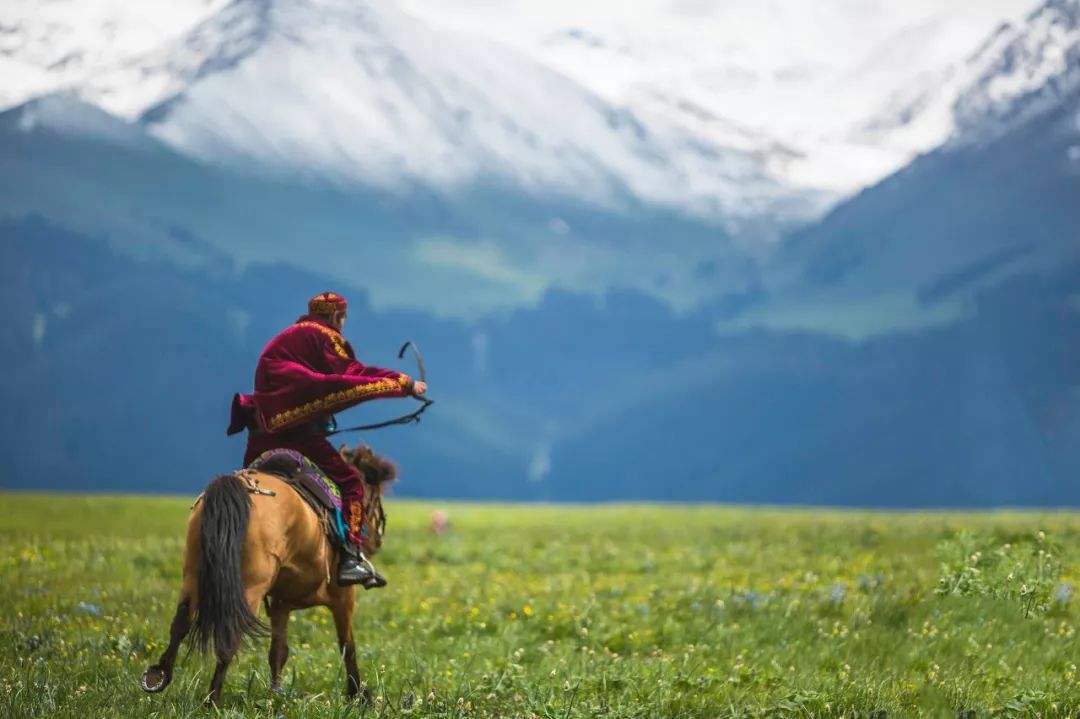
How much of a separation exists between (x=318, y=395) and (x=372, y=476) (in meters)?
1.41

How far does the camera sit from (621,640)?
11.8 m

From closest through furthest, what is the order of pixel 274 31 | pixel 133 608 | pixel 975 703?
pixel 975 703 < pixel 133 608 < pixel 274 31

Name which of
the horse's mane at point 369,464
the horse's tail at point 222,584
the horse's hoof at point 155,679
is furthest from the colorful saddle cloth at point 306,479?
the horse's hoof at point 155,679

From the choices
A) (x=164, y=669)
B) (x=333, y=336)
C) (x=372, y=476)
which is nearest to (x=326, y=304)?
(x=333, y=336)

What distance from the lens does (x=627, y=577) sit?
17938 millimetres

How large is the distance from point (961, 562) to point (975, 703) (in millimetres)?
2267

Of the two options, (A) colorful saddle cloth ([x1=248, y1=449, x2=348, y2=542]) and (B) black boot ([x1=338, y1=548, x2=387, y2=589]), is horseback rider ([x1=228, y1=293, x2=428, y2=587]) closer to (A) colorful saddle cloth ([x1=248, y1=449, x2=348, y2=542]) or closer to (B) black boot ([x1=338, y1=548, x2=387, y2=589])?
(B) black boot ([x1=338, y1=548, x2=387, y2=589])

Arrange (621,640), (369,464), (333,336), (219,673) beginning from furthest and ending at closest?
(621,640) < (369,464) < (333,336) < (219,673)

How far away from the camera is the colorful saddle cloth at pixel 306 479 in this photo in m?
9.47

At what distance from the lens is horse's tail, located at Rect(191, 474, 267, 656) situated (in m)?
8.07

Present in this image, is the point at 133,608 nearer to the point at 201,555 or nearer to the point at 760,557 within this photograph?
the point at 201,555

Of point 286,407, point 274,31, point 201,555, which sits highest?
point 274,31

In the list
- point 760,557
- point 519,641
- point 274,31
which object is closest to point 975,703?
point 519,641

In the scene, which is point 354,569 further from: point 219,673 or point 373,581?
point 219,673
